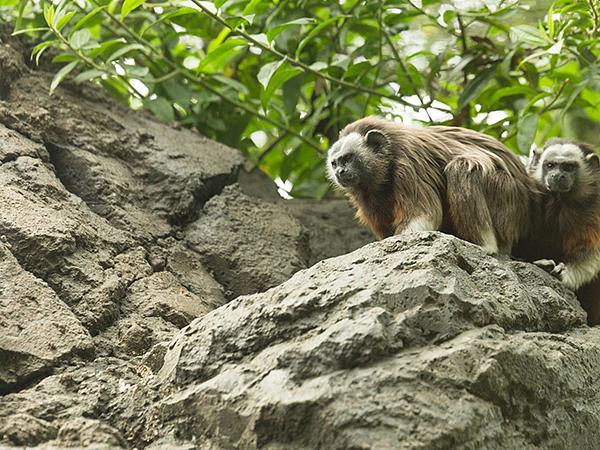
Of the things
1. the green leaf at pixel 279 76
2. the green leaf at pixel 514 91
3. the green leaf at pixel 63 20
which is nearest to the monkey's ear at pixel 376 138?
the green leaf at pixel 279 76

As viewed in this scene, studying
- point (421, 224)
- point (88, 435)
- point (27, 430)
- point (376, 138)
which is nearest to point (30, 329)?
point (27, 430)

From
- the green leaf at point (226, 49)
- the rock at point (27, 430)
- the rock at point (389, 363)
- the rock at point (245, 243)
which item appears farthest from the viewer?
the green leaf at point (226, 49)

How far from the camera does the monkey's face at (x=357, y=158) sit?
6594 mm

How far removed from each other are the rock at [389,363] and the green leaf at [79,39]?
3.54m

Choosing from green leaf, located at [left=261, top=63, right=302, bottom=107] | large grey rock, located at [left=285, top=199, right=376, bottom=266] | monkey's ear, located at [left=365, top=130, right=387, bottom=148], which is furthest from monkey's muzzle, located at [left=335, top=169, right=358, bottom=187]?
green leaf, located at [left=261, top=63, right=302, bottom=107]

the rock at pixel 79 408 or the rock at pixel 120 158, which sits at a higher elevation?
the rock at pixel 120 158

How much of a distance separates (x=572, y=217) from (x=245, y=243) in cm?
273

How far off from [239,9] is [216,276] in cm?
273

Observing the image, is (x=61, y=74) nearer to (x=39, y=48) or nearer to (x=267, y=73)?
(x=39, y=48)

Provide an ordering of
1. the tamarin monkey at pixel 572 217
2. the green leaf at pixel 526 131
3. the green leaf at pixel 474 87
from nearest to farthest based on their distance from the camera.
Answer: the tamarin monkey at pixel 572 217 < the green leaf at pixel 526 131 < the green leaf at pixel 474 87

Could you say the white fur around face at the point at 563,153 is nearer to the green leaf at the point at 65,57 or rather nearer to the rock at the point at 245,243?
the rock at the point at 245,243

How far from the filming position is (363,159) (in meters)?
6.60

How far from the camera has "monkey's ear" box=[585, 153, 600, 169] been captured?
22.4 ft

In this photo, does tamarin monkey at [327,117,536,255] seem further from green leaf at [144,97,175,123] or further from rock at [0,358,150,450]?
rock at [0,358,150,450]
